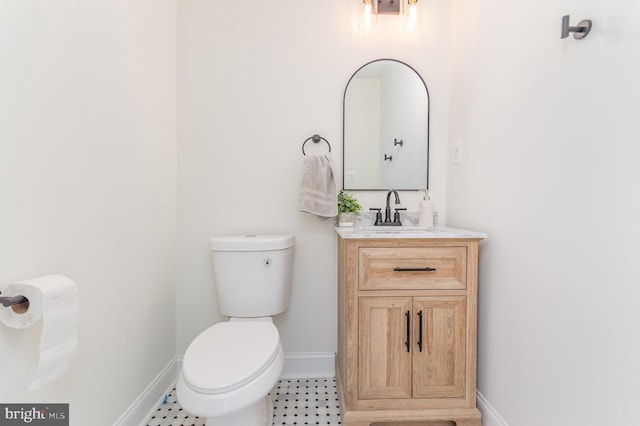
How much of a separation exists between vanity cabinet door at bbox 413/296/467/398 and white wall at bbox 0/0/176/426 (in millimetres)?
1181

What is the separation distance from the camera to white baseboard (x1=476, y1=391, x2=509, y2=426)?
1.23 metres

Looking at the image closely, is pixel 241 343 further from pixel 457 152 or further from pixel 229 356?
pixel 457 152

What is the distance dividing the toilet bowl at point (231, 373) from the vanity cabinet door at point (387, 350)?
0.38 metres

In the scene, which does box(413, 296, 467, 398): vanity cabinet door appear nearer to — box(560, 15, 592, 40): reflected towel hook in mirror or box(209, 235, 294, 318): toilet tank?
box(209, 235, 294, 318): toilet tank


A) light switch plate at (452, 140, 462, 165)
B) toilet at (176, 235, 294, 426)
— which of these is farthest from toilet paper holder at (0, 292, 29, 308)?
light switch plate at (452, 140, 462, 165)

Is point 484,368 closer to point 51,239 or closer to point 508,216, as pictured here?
point 508,216

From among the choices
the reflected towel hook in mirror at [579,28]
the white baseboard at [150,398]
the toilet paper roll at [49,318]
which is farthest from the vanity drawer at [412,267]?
the white baseboard at [150,398]

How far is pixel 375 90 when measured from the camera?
5.66ft

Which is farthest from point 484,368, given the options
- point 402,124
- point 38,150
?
point 38,150

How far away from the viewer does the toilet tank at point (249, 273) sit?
1512 millimetres

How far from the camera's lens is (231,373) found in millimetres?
1025

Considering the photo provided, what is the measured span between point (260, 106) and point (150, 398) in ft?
5.03

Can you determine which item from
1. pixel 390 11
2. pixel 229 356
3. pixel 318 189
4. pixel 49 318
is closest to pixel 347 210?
pixel 318 189

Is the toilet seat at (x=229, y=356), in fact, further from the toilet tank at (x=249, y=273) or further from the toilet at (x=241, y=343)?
the toilet tank at (x=249, y=273)
